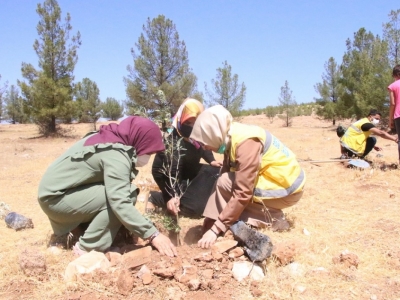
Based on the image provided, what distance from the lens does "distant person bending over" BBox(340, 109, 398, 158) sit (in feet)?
19.9

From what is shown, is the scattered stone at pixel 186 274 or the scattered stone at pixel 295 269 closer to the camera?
the scattered stone at pixel 186 274

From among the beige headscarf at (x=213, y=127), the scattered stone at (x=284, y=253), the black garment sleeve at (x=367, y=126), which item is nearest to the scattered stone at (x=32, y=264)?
the beige headscarf at (x=213, y=127)

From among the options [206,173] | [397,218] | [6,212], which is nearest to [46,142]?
[6,212]

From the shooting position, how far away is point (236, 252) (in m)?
2.31

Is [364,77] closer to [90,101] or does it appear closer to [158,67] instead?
[158,67]

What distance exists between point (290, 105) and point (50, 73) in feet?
48.4

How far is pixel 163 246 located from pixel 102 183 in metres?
0.63

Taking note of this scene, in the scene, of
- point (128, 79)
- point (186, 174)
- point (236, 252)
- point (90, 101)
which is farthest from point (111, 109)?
point (236, 252)

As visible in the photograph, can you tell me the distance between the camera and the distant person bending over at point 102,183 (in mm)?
2344

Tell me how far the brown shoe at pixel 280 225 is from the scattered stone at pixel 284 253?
25.0 inches

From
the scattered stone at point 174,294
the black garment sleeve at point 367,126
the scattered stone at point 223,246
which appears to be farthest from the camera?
the black garment sleeve at point 367,126

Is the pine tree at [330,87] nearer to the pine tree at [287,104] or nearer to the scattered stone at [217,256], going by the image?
the pine tree at [287,104]

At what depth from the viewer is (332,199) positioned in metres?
4.19

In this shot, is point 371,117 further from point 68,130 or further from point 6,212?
point 68,130
